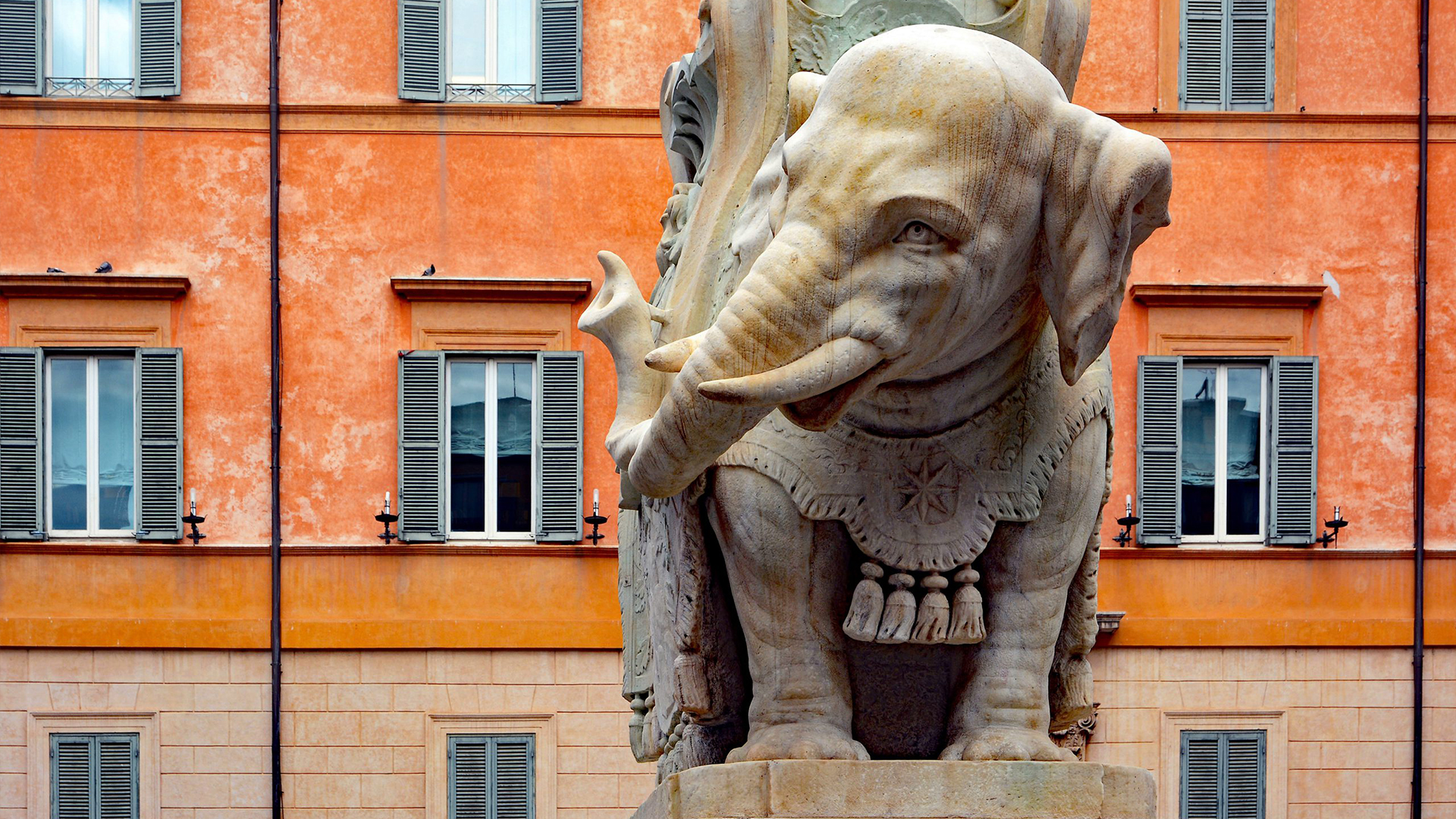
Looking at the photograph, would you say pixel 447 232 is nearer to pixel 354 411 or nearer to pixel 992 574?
pixel 354 411

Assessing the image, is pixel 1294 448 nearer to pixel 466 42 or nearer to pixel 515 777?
pixel 515 777

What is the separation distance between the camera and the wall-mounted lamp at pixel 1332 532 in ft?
75.0

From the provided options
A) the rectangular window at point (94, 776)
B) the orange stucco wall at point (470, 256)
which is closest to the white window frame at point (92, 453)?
the orange stucco wall at point (470, 256)

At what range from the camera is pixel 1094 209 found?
426cm

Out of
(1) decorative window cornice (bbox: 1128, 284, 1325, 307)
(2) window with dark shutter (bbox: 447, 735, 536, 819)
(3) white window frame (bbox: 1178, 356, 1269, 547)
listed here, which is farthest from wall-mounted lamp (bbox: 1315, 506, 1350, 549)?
(2) window with dark shutter (bbox: 447, 735, 536, 819)

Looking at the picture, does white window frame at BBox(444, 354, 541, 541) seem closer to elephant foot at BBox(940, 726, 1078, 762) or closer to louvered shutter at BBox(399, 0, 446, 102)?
louvered shutter at BBox(399, 0, 446, 102)

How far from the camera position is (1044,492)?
4.75 metres

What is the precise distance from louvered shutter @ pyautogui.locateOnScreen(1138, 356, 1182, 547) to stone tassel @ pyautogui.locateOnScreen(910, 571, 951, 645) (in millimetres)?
18431

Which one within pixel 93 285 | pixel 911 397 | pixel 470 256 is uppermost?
pixel 470 256

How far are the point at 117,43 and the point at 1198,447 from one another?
9.66m

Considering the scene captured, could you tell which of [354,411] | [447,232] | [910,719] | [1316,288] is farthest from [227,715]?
[910,719]

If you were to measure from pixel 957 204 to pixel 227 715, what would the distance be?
19.3 m

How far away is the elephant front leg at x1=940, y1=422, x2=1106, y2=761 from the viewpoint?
4766mm

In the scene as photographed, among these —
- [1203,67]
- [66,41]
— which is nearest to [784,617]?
[1203,67]
